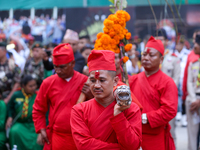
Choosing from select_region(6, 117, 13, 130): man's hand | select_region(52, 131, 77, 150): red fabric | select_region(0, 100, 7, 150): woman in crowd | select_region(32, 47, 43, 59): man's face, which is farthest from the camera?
select_region(32, 47, 43, 59): man's face

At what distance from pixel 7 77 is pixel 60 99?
109 inches

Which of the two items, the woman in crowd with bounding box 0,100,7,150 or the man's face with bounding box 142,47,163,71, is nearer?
the man's face with bounding box 142,47,163,71

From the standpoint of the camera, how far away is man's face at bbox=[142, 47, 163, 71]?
397 centimetres

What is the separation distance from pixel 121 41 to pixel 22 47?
514 centimetres

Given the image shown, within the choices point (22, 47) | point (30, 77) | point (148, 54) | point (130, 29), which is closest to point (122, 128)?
point (148, 54)

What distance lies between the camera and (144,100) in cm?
386

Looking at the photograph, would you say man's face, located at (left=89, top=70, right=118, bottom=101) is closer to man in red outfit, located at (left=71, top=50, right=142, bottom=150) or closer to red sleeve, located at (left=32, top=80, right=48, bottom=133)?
man in red outfit, located at (left=71, top=50, right=142, bottom=150)

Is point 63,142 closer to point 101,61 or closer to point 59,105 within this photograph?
point 59,105

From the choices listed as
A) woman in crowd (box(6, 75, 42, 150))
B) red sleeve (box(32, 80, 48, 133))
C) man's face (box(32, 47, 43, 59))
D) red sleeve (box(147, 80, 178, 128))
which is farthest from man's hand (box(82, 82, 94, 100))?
man's face (box(32, 47, 43, 59))

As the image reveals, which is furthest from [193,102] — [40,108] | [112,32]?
[40,108]

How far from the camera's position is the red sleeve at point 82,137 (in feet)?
8.07

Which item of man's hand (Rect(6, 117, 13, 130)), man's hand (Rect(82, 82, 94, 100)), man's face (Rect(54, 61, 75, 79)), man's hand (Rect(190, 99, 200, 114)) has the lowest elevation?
man's hand (Rect(6, 117, 13, 130))

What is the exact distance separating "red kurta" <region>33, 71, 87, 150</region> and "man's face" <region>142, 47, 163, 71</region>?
0.88 meters

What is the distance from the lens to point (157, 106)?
3836mm
